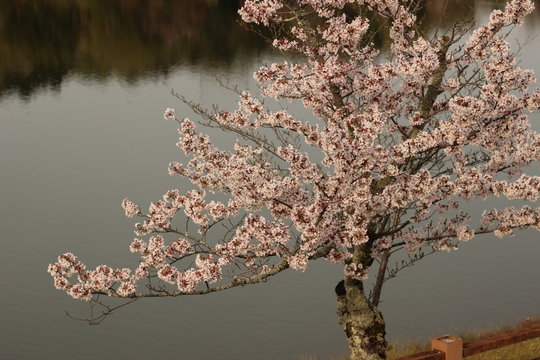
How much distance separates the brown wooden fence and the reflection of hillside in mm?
52494

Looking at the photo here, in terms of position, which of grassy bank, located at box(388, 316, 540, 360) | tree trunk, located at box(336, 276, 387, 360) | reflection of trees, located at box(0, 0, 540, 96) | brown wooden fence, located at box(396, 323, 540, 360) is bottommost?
grassy bank, located at box(388, 316, 540, 360)

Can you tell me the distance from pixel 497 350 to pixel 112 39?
231 feet

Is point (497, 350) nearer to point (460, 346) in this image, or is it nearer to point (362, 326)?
point (362, 326)

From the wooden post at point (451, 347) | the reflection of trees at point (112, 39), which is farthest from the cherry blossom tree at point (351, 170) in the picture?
the reflection of trees at point (112, 39)

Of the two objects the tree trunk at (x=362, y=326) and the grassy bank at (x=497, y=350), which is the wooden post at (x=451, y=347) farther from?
the grassy bank at (x=497, y=350)

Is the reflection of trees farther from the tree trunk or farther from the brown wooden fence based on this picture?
the brown wooden fence

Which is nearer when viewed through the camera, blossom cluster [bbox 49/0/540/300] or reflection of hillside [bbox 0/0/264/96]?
blossom cluster [bbox 49/0/540/300]

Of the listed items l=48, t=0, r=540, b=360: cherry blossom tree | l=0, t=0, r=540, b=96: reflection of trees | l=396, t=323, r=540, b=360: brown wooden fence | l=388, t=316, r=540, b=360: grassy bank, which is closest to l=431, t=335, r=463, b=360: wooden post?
l=396, t=323, r=540, b=360: brown wooden fence

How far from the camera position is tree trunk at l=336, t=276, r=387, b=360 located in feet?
52.1

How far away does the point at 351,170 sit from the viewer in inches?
506

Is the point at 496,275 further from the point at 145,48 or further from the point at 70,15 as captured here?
the point at 70,15

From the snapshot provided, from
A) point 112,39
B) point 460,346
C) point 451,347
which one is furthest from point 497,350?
point 112,39

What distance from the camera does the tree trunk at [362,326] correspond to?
625 inches

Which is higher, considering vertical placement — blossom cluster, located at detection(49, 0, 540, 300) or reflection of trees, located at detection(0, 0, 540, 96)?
reflection of trees, located at detection(0, 0, 540, 96)
